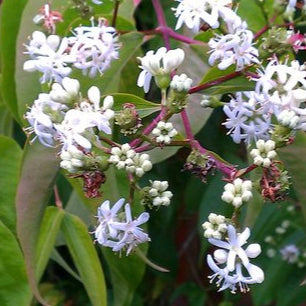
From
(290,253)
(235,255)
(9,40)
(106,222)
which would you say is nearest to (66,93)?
(106,222)

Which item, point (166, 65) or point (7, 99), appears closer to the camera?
point (166, 65)

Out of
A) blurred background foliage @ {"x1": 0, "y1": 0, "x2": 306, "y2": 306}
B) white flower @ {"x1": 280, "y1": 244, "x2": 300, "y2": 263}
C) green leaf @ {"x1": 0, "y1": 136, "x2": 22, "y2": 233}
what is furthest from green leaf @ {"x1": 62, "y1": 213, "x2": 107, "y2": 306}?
white flower @ {"x1": 280, "y1": 244, "x2": 300, "y2": 263}

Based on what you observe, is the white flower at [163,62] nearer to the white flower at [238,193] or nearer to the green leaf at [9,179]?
the white flower at [238,193]

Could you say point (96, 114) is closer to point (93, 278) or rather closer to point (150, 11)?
point (93, 278)

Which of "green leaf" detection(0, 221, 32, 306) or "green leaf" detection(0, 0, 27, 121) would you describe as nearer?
"green leaf" detection(0, 221, 32, 306)

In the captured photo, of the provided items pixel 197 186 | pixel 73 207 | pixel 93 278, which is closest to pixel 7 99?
pixel 73 207

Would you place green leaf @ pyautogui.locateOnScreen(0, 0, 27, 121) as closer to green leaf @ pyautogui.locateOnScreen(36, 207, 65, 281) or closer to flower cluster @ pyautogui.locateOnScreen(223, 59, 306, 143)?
green leaf @ pyautogui.locateOnScreen(36, 207, 65, 281)
